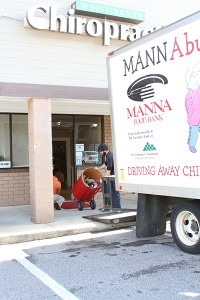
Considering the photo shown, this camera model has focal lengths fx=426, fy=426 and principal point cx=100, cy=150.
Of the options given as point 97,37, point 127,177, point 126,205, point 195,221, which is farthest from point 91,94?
point 195,221

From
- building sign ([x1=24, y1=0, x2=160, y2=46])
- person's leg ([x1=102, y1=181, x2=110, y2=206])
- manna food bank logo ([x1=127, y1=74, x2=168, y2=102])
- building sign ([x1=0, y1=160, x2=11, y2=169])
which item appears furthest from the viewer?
building sign ([x1=0, y1=160, x2=11, y2=169])

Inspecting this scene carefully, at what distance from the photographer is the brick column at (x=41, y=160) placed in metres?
9.68

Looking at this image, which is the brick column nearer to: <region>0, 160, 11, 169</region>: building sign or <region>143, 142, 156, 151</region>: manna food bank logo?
<region>0, 160, 11, 169</region>: building sign

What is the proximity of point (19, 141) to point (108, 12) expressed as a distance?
467 centimetres

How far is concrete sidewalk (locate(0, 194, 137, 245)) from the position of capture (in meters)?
8.52

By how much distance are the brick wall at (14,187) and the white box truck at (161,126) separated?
4.90 m

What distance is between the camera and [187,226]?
717 centimetres

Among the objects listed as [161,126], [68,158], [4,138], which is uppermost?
[4,138]

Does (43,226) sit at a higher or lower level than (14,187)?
lower

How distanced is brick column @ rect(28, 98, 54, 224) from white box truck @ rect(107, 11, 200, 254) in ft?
6.82

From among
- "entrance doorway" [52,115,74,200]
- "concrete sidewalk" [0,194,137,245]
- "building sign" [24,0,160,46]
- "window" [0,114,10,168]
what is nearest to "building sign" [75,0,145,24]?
"building sign" [24,0,160,46]

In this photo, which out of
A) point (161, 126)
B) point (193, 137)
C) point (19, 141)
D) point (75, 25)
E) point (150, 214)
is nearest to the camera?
point (193, 137)

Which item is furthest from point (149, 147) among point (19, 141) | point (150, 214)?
point (19, 141)

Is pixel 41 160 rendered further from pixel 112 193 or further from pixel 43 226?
pixel 112 193
